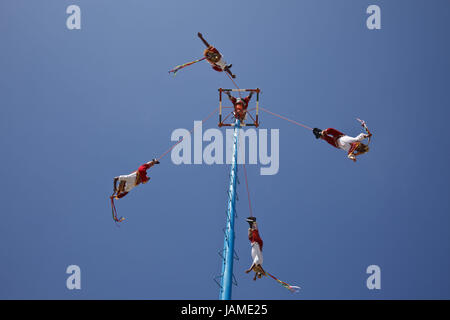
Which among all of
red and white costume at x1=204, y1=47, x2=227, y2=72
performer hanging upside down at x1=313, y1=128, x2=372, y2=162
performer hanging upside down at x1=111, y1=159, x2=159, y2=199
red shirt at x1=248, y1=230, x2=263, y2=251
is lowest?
red shirt at x1=248, y1=230, x2=263, y2=251

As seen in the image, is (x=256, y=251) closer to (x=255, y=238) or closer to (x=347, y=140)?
(x=255, y=238)

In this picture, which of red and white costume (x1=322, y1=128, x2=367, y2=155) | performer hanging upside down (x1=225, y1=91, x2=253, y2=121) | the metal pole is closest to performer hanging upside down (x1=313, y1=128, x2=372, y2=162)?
red and white costume (x1=322, y1=128, x2=367, y2=155)

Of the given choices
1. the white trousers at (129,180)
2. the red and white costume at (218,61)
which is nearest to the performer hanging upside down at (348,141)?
the red and white costume at (218,61)

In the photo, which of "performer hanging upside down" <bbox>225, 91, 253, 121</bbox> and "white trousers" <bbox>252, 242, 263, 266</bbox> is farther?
"performer hanging upside down" <bbox>225, 91, 253, 121</bbox>

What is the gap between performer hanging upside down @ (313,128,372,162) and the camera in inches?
263

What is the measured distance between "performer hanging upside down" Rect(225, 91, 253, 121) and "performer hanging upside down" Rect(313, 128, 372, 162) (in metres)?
3.67

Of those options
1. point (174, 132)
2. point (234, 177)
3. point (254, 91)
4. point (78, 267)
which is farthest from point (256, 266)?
point (78, 267)

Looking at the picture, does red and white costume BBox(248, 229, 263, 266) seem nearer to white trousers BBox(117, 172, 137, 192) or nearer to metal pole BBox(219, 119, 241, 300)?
metal pole BBox(219, 119, 241, 300)

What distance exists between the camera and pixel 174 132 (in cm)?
1433

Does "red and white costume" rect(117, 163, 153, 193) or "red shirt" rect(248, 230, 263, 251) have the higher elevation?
"red and white costume" rect(117, 163, 153, 193)

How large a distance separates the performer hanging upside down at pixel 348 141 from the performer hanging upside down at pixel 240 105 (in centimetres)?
367

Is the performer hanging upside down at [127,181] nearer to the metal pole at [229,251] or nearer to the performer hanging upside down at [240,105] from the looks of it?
the metal pole at [229,251]

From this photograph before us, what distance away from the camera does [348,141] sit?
22.7 ft

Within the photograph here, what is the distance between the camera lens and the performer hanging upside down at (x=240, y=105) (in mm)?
10414
